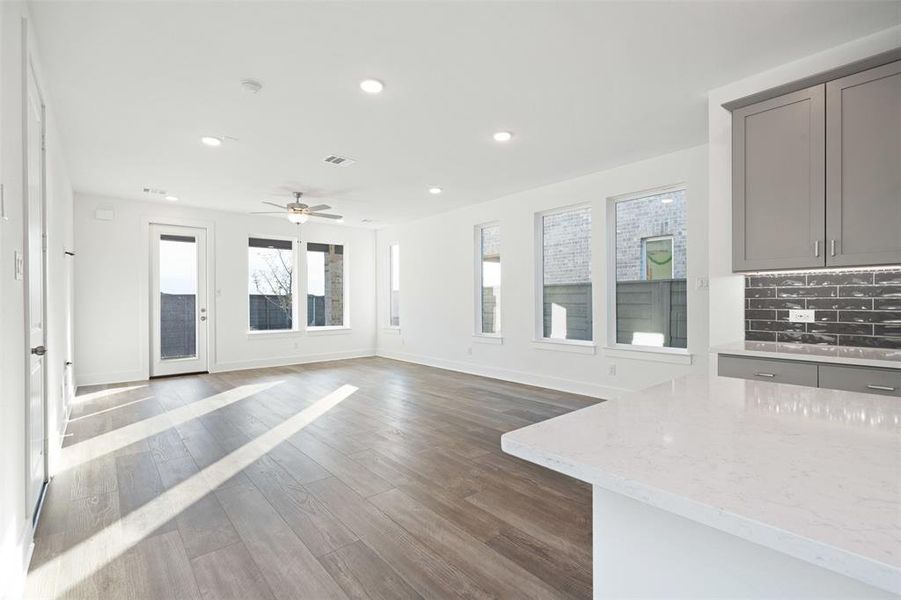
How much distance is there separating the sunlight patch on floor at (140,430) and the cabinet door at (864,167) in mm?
5152

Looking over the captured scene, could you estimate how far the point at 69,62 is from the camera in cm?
273

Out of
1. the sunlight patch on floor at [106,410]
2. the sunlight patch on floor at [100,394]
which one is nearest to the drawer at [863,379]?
the sunlight patch on floor at [106,410]

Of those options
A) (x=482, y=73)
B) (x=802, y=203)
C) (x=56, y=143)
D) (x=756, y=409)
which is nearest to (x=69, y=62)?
(x=56, y=143)

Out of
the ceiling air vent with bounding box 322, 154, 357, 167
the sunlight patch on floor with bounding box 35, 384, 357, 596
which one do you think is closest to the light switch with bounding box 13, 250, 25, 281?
the sunlight patch on floor with bounding box 35, 384, 357, 596

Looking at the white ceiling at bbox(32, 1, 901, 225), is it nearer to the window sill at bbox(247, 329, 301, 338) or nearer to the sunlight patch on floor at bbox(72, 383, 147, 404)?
the sunlight patch on floor at bbox(72, 383, 147, 404)

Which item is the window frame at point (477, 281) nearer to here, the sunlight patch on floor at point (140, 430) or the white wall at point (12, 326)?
the sunlight patch on floor at point (140, 430)

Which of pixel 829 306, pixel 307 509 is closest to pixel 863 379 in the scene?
pixel 829 306

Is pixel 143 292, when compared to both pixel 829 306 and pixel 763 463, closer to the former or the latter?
pixel 763 463

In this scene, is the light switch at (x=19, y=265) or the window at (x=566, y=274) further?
the window at (x=566, y=274)

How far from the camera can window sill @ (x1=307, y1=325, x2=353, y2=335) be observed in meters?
8.07

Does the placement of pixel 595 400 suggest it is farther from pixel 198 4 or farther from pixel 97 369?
pixel 97 369

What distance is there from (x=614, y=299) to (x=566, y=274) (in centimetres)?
73

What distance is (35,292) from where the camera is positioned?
244 cm

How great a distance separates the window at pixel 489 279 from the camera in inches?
256
